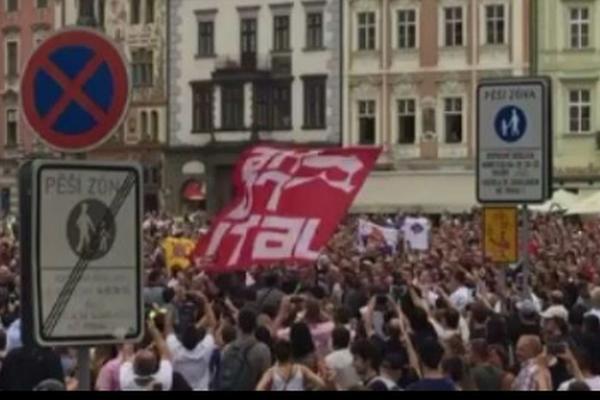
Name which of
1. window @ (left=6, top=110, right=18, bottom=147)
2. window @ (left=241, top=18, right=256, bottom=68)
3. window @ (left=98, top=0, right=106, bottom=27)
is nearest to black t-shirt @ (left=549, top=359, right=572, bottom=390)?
window @ (left=241, top=18, right=256, bottom=68)

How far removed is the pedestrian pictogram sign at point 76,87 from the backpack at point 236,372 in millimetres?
5417

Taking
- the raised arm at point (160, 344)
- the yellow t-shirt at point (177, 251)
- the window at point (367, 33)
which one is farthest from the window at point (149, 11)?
the raised arm at point (160, 344)

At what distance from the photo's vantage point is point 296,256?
59.7ft

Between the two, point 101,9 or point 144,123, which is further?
point 101,9

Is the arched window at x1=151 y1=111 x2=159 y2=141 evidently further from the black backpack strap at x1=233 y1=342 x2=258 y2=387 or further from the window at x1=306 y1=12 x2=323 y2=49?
the black backpack strap at x1=233 y1=342 x2=258 y2=387

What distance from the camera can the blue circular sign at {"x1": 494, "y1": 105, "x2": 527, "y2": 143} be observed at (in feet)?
46.6

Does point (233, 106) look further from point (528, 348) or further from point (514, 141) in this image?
point (528, 348)

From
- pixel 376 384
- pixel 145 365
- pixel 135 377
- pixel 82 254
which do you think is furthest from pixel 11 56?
pixel 82 254

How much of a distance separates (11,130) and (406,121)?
66.4ft

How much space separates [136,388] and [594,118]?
177ft

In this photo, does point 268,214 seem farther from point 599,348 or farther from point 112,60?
point 112,60

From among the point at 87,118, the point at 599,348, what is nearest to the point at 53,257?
the point at 87,118

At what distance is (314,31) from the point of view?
71000 mm

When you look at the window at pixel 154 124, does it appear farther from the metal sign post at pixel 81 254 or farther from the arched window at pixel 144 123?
the metal sign post at pixel 81 254
